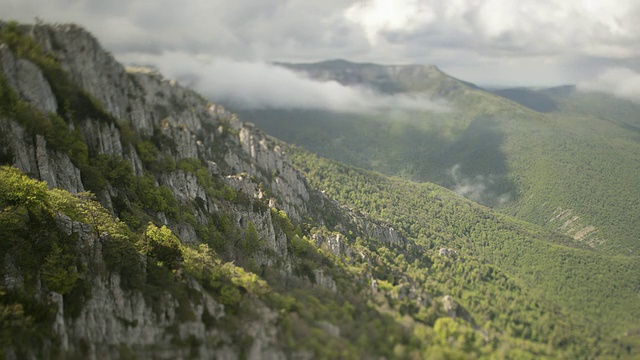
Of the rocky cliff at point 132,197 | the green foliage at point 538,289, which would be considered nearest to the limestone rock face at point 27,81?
the rocky cliff at point 132,197

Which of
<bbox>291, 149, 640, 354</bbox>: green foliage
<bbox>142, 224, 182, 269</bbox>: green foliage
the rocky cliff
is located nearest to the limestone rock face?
the rocky cliff

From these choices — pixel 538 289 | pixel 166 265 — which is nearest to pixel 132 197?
pixel 166 265

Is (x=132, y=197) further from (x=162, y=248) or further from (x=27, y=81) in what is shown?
(x=27, y=81)

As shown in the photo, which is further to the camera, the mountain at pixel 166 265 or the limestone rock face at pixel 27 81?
the limestone rock face at pixel 27 81

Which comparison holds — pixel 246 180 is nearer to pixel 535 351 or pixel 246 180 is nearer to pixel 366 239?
pixel 366 239

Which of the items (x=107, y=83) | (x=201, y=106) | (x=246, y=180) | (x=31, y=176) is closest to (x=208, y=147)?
(x=246, y=180)

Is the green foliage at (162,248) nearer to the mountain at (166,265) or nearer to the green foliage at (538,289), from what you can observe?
the mountain at (166,265)
